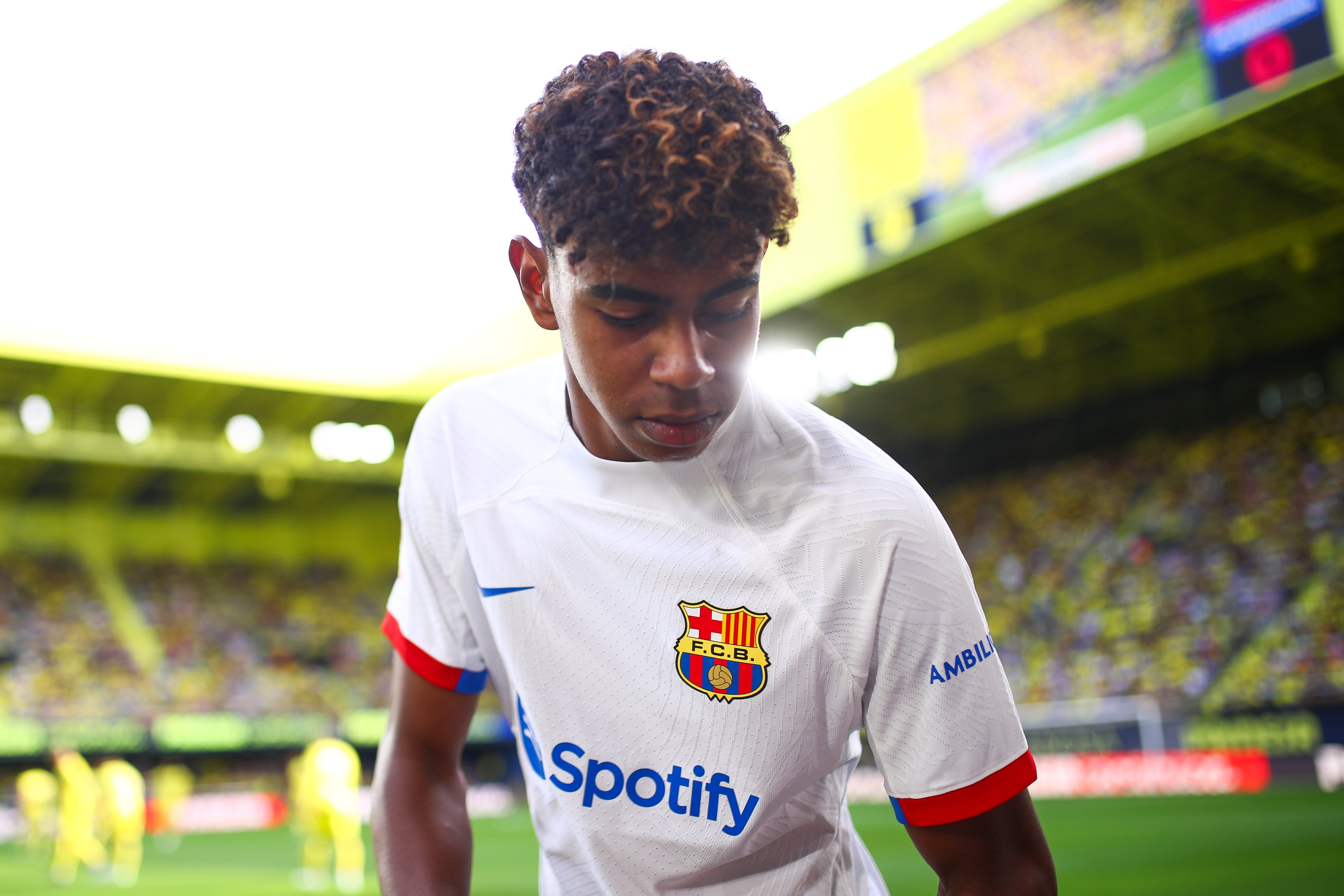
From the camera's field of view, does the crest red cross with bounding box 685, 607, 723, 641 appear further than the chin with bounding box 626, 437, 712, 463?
Yes

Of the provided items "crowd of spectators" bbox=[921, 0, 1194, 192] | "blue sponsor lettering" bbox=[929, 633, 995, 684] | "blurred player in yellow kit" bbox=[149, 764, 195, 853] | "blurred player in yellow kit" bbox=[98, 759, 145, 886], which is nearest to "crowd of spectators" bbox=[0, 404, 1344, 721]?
"blurred player in yellow kit" bbox=[149, 764, 195, 853]

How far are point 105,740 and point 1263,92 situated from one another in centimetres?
2749

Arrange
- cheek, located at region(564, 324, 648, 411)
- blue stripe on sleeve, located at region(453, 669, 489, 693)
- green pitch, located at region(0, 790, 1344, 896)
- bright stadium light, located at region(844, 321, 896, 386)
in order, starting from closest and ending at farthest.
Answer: cheek, located at region(564, 324, 648, 411), blue stripe on sleeve, located at region(453, 669, 489, 693), green pitch, located at region(0, 790, 1344, 896), bright stadium light, located at region(844, 321, 896, 386)

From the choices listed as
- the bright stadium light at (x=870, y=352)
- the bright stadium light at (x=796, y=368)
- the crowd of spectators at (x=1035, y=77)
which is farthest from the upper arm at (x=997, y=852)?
the bright stadium light at (x=796, y=368)

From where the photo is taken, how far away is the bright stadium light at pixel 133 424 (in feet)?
102

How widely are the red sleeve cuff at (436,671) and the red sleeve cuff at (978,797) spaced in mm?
795

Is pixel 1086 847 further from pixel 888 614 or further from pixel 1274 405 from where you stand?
pixel 1274 405

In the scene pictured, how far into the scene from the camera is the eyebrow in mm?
1505

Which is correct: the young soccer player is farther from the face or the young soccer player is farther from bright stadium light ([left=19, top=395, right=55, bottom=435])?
bright stadium light ([left=19, top=395, right=55, bottom=435])

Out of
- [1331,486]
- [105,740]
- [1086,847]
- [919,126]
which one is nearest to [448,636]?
[1086,847]

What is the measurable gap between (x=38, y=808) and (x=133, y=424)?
44.0ft

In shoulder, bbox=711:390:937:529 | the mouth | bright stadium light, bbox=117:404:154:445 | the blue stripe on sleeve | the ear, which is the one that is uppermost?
bright stadium light, bbox=117:404:154:445

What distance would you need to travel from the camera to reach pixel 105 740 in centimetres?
2655

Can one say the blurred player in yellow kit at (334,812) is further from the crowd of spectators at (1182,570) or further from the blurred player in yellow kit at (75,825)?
the crowd of spectators at (1182,570)
